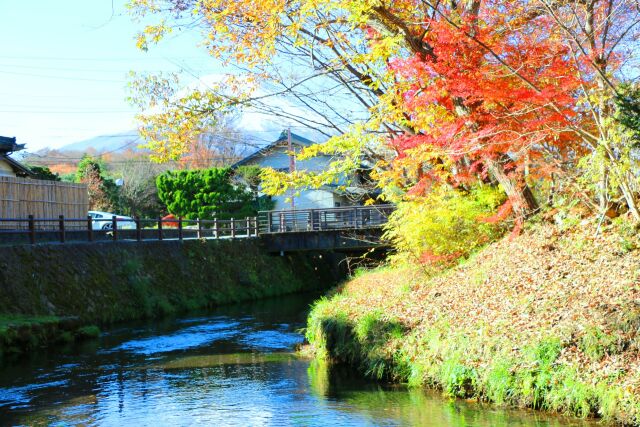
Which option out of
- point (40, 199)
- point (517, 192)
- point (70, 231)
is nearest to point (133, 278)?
point (70, 231)

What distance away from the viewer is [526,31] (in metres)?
13.4

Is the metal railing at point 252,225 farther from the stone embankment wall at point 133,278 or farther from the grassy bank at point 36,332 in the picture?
Result: the grassy bank at point 36,332

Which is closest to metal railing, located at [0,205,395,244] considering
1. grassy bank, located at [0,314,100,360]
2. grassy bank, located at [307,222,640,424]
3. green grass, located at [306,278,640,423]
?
grassy bank, located at [0,314,100,360]

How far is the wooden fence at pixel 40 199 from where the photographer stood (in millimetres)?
23172

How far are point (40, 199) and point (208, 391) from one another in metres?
15.8

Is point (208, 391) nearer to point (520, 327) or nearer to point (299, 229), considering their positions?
point (520, 327)

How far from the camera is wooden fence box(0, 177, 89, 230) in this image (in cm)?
2317

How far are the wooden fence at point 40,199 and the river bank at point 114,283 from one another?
3.00 metres

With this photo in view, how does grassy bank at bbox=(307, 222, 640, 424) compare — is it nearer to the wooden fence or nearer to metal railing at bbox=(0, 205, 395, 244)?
metal railing at bbox=(0, 205, 395, 244)

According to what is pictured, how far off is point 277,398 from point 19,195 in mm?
16034

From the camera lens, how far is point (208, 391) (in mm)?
11328

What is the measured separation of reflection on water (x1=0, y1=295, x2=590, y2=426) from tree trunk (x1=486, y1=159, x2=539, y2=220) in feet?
16.7

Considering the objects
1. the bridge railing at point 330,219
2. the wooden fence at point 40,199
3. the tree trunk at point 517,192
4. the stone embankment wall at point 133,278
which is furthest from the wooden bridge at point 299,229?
the tree trunk at point 517,192

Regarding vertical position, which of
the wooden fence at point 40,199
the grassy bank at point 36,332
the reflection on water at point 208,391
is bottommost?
the reflection on water at point 208,391
